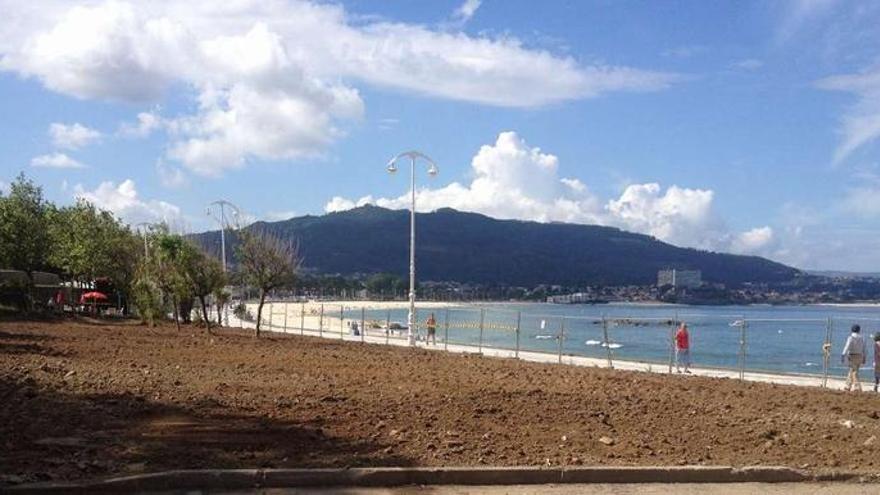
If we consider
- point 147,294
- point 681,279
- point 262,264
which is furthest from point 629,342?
point 681,279

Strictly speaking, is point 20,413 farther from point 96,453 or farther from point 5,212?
point 5,212

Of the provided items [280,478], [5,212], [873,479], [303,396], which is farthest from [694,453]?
[5,212]

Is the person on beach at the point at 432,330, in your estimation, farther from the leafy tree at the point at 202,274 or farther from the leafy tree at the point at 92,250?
the leafy tree at the point at 92,250

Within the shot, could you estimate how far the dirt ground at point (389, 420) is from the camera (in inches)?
373

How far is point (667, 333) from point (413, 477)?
3033 inches

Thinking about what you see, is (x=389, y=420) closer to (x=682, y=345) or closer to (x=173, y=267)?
(x=682, y=345)

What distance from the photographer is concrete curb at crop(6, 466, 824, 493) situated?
817cm

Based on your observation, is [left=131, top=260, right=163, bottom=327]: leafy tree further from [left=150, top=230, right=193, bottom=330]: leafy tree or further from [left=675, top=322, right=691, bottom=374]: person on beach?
[left=675, top=322, right=691, bottom=374]: person on beach

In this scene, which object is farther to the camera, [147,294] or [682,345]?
[147,294]

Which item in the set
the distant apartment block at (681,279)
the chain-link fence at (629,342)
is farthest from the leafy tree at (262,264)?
the distant apartment block at (681,279)

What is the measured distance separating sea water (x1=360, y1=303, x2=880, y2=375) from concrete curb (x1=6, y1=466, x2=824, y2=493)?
43.8 ft

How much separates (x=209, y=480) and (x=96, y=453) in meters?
1.66

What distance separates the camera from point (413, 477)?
8820 millimetres

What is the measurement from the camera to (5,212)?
44.7m
